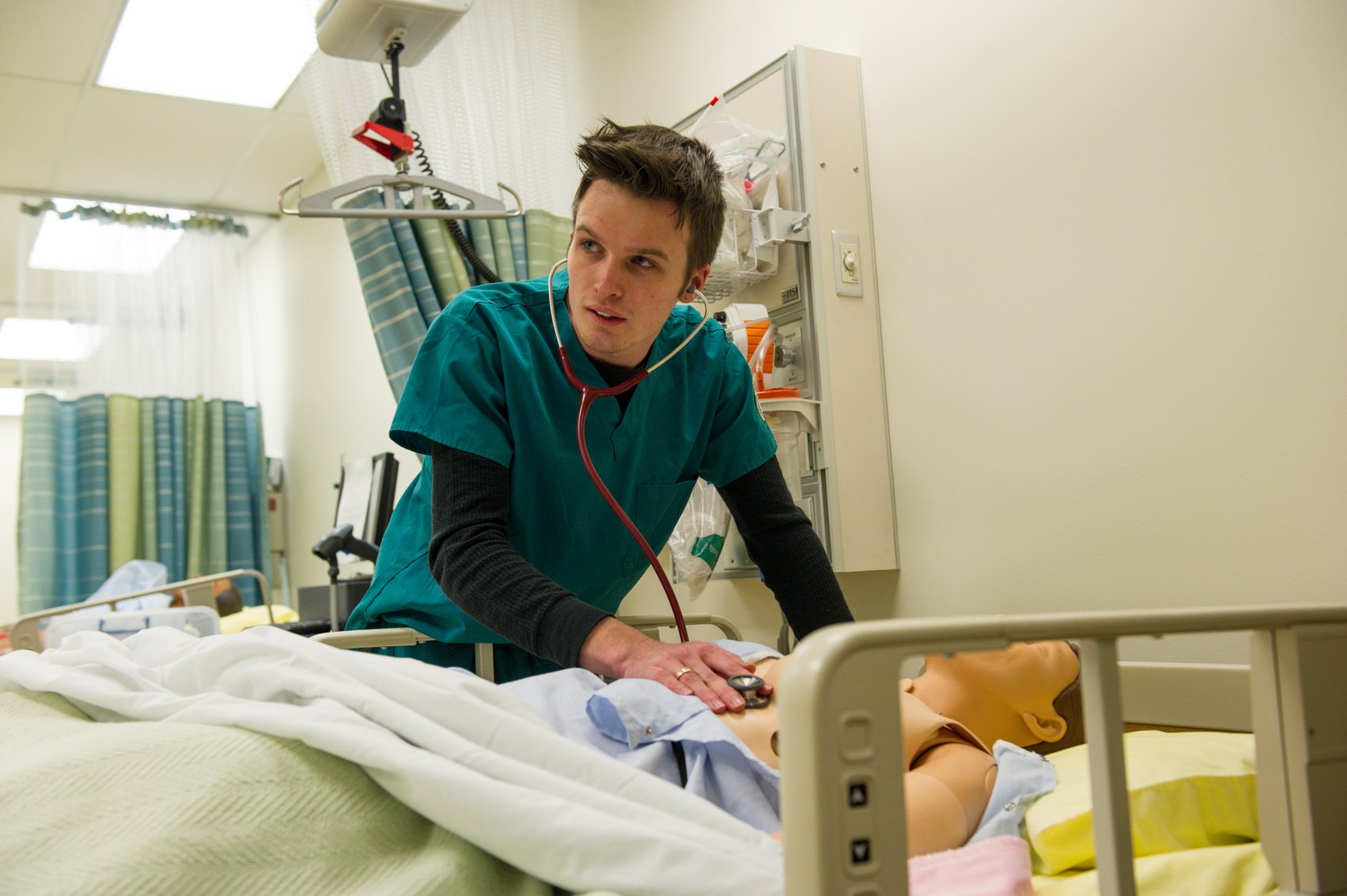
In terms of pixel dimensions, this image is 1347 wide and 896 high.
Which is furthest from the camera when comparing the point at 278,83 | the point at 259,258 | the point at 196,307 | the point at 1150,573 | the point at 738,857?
the point at 259,258

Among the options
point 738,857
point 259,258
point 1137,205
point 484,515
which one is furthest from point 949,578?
point 259,258

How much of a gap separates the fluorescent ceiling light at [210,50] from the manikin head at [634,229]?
7.07 feet

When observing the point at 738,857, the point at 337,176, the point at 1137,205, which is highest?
the point at 337,176

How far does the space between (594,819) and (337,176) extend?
2.25 metres

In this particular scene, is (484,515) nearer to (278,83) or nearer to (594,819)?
(594,819)

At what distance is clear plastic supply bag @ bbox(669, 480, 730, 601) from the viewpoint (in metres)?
2.02

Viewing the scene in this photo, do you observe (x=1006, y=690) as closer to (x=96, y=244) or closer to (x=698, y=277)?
(x=698, y=277)

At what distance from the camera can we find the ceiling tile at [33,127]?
136 inches

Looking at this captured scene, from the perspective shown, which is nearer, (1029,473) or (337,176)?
(1029,473)

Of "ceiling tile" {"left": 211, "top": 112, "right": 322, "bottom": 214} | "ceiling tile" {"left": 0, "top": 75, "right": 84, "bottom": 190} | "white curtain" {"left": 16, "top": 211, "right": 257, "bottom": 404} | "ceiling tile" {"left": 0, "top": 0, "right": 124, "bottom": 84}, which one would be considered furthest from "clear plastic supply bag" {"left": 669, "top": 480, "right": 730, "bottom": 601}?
"white curtain" {"left": 16, "top": 211, "right": 257, "bottom": 404}

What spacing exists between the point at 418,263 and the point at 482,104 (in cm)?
46

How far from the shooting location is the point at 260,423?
488cm

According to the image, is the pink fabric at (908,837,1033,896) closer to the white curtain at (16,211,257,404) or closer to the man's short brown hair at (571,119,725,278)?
the man's short brown hair at (571,119,725,278)

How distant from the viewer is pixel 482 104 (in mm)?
2670
